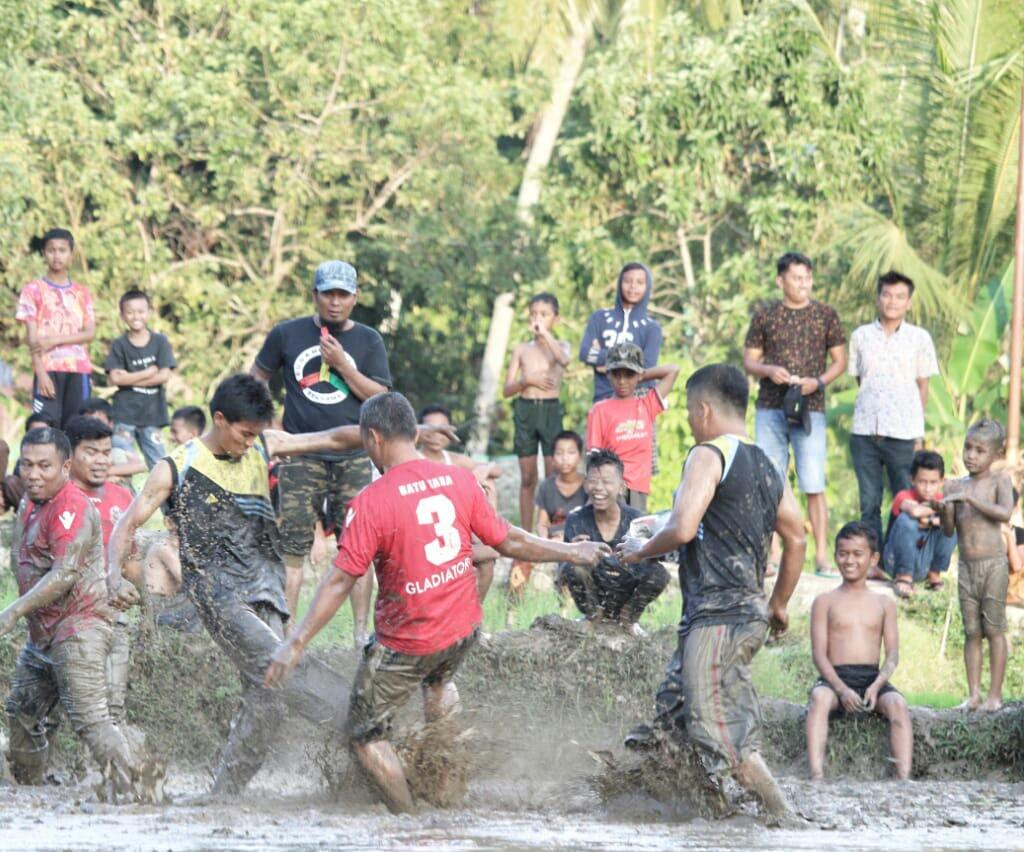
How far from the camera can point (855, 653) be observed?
32.9ft

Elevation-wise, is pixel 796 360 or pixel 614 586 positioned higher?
pixel 796 360

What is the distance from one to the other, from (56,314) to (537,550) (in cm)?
674

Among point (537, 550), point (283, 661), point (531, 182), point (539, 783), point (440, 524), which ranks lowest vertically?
point (539, 783)

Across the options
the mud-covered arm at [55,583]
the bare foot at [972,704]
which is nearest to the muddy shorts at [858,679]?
the bare foot at [972,704]

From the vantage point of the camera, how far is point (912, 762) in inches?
403

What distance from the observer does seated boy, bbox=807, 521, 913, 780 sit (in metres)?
9.82

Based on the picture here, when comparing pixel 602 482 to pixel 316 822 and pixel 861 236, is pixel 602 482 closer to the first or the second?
pixel 316 822

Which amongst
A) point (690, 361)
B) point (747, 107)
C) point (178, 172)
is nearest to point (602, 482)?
point (690, 361)

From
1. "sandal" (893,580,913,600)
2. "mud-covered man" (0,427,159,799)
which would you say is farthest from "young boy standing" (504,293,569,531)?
"mud-covered man" (0,427,159,799)

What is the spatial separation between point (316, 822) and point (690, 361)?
1102cm

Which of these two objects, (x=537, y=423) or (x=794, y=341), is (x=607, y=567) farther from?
(x=537, y=423)

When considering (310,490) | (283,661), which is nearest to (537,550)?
(283,661)

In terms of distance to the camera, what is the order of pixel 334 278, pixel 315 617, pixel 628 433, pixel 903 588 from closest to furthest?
pixel 315 617
pixel 334 278
pixel 628 433
pixel 903 588

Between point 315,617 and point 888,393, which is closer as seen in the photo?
point 315,617
